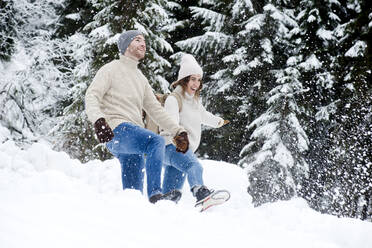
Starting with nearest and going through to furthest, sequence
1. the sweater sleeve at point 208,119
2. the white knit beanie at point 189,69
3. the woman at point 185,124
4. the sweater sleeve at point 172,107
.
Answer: the woman at point 185,124 → the sweater sleeve at point 172,107 → the white knit beanie at point 189,69 → the sweater sleeve at point 208,119

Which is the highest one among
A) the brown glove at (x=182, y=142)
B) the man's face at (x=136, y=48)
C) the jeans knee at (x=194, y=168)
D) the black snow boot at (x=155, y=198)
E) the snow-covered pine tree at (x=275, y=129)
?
the man's face at (x=136, y=48)

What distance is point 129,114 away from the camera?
393 centimetres

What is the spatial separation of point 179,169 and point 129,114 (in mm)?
868

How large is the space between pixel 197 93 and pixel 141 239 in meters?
2.84

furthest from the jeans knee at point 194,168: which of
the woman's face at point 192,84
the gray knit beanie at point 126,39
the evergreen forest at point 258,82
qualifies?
the evergreen forest at point 258,82

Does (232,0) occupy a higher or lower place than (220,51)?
higher

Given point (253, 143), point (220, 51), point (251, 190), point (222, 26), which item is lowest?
point (251, 190)

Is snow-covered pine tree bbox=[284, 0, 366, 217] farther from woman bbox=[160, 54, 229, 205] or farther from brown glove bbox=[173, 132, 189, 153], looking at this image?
brown glove bbox=[173, 132, 189, 153]

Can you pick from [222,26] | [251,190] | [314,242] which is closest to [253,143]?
[251,190]

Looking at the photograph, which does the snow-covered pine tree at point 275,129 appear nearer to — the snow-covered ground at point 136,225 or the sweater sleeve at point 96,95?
the snow-covered ground at point 136,225

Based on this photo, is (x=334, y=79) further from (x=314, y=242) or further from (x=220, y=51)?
(x=314, y=242)

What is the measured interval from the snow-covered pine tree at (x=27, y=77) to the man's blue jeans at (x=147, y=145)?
29.9 ft

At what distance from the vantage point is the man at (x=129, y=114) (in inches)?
145

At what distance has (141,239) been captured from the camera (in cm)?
211
